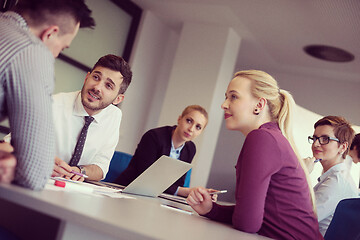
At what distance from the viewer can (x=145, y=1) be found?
607 centimetres

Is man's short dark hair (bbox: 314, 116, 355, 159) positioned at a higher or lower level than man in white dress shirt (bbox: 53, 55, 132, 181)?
higher

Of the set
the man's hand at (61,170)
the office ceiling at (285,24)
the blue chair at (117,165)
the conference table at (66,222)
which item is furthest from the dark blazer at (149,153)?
the office ceiling at (285,24)

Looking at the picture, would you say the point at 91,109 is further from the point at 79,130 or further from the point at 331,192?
the point at 331,192

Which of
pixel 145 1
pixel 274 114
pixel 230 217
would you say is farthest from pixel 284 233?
Result: pixel 145 1

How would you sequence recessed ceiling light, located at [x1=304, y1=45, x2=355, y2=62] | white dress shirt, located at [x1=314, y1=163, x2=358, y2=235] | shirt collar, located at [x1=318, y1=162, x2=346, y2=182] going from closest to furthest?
white dress shirt, located at [x1=314, y1=163, x2=358, y2=235], shirt collar, located at [x1=318, y1=162, x2=346, y2=182], recessed ceiling light, located at [x1=304, y1=45, x2=355, y2=62]

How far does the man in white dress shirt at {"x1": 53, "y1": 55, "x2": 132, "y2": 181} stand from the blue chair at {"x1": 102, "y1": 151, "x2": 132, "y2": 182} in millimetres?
702

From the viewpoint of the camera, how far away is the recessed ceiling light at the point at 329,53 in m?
6.02

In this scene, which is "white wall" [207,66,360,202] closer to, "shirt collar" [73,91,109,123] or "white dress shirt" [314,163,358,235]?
"white dress shirt" [314,163,358,235]

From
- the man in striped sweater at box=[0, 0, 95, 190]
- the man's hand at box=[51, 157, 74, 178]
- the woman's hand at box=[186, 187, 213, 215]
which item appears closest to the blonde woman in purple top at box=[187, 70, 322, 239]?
the woman's hand at box=[186, 187, 213, 215]

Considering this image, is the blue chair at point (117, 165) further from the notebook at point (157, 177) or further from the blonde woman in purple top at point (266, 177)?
the blonde woman in purple top at point (266, 177)

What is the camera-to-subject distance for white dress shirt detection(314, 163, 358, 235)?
2750 millimetres

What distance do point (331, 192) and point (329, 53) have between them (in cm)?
390

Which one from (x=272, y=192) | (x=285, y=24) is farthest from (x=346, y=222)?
(x=285, y=24)

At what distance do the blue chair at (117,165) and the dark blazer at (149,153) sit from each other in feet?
0.55
